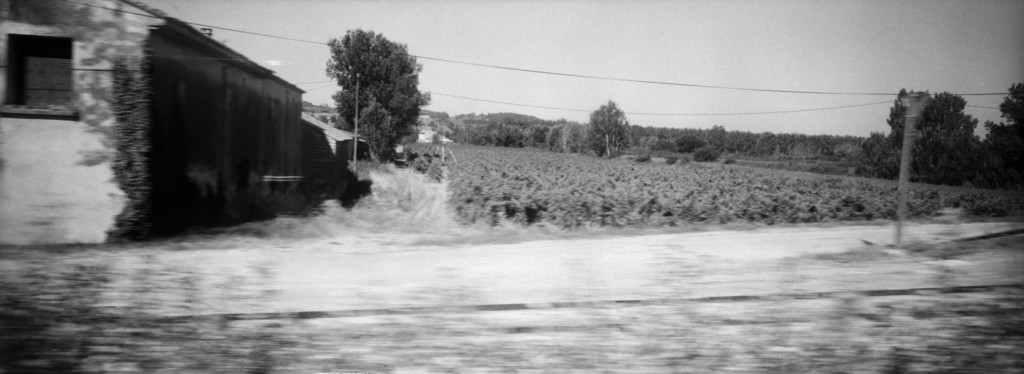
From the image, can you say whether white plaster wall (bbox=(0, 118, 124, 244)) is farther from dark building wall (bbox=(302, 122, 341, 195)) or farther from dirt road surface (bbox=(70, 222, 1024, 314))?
dark building wall (bbox=(302, 122, 341, 195))

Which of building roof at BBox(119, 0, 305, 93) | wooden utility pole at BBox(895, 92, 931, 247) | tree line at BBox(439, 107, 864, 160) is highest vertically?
tree line at BBox(439, 107, 864, 160)

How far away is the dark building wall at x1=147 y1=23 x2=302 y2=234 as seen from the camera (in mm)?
10453

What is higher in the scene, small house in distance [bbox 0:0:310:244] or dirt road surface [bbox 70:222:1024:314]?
small house in distance [bbox 0:0:310:244]

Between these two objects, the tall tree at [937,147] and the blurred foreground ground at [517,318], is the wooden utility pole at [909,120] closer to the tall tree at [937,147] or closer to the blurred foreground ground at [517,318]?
the blurred foreground ground at [517,318]

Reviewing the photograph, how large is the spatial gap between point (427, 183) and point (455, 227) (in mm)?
19016

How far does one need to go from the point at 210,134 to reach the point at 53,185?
3.51m

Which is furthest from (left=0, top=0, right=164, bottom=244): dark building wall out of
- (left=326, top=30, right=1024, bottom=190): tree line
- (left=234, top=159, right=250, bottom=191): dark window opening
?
(left=326, top=30, right=1024, bottom=190): tree line

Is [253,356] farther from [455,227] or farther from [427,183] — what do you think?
[427,183]

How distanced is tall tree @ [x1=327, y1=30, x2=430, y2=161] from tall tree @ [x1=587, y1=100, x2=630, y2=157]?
40.6 metres

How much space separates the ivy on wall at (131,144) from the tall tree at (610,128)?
66.0 metres

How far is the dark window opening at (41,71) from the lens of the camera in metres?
9.55

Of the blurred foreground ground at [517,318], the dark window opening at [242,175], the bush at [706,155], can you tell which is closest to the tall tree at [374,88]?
the dark window opening at [242,175]

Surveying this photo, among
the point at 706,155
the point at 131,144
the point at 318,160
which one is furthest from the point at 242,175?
the point at 706,155

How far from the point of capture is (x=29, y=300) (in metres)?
3.70
